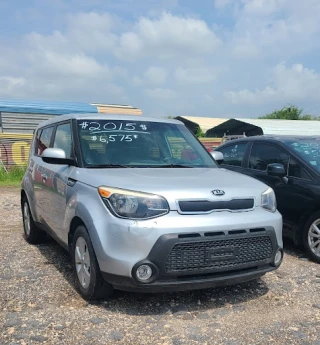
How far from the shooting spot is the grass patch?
45.4 ft

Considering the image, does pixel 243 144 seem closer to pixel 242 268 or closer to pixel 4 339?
pixel 242 268

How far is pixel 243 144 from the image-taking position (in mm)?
6945

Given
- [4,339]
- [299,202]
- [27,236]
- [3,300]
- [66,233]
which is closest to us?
[4,339]

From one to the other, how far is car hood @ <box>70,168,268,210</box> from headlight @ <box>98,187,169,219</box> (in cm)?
5

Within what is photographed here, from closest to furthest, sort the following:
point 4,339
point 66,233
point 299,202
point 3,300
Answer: point 4,339 < point 3,300 < point 66,233 < point 299,202

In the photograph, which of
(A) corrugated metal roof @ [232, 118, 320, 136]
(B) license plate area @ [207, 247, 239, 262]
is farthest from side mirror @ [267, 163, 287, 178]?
(A) corrugated metal roof @ [232, 118, 320, 136]

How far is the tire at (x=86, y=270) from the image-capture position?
3.75 m

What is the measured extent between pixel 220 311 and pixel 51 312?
4.90 ft

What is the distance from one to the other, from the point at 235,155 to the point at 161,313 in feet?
12.5

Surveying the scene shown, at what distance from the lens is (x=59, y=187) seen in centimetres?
464

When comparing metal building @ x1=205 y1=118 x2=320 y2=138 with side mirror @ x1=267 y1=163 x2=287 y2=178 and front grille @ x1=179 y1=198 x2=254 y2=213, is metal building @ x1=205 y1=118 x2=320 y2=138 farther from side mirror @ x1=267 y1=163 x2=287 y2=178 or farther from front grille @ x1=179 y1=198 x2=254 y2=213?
front grille @ x1=179 y1=198 x2=254 y2=213

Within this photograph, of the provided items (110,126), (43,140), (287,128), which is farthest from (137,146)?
(287,128)

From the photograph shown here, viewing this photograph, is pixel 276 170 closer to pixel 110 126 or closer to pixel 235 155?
pixel 235 155

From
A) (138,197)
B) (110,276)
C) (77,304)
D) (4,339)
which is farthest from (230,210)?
(4,339)
